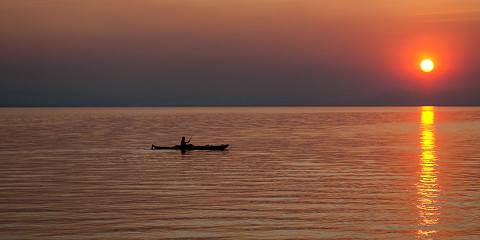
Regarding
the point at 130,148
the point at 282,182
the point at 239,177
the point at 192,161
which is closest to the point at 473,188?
the point at 282,182

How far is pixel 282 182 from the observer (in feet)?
157

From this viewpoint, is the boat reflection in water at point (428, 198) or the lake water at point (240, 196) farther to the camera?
the boat reflection in water at point (428, 198)

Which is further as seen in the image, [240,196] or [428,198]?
[240,196]

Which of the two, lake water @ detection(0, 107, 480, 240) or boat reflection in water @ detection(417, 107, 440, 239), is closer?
lake water @ detection(0, 107, 480, 240)

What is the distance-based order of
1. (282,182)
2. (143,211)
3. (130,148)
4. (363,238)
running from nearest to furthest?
(363,238)
(143,211)
(282,182)
(130,148)

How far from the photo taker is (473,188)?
4419 centimetres

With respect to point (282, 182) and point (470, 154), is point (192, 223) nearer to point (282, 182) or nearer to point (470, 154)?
point (282, 182)

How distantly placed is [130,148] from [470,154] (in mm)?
39816

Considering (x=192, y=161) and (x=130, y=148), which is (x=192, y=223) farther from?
(x=130, y=148)

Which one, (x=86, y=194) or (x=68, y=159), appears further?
(x=68, y=159)

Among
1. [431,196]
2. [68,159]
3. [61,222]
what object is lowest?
[61,222]

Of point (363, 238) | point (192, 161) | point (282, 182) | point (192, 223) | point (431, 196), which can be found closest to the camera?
point (363, 238)

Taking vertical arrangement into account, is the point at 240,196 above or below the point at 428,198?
below

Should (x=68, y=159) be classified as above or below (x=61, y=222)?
above
